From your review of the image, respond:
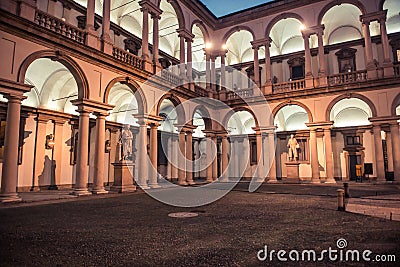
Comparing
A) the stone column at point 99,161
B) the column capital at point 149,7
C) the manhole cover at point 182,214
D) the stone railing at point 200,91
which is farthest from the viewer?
the stone railing at point 200,91

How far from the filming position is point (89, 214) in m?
7.46

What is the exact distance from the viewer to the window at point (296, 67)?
85.4ft

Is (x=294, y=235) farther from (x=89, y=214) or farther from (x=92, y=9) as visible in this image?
(x=92, y=9)

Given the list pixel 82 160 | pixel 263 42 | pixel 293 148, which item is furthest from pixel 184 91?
pixel 82 160

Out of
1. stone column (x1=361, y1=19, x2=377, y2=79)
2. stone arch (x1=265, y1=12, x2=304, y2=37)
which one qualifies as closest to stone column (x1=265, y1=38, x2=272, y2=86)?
stone arch (x1=265, y1=12, x2=304, y2=37)

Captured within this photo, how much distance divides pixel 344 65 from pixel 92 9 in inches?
824

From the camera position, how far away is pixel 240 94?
24.6 meters

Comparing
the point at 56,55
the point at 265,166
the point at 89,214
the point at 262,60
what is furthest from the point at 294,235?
the point at 262,60

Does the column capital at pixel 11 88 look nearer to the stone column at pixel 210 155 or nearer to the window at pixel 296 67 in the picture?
the stone column at pixel 210 155

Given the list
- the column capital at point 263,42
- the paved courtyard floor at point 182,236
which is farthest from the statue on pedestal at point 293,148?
the paved courtyard floor at point 182,236

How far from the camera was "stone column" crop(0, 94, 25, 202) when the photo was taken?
32.3ft

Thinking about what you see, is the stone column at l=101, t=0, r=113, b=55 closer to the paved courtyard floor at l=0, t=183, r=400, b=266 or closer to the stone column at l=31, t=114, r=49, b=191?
the stone column at l=31, t=114, r=49, b=191

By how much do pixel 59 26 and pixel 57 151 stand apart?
8264 millimetres

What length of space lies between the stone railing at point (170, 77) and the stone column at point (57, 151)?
23.3ft
